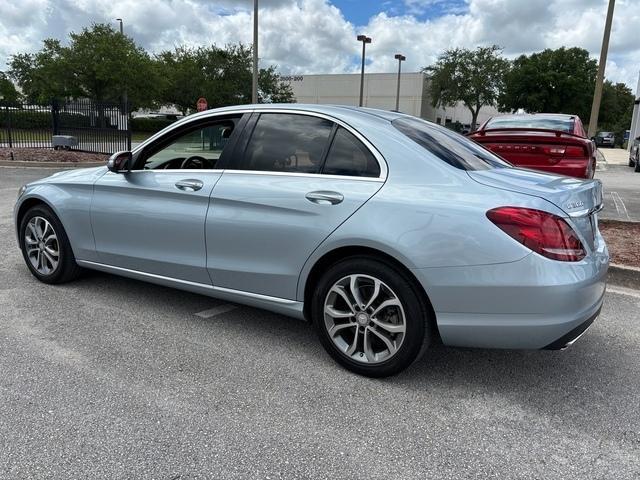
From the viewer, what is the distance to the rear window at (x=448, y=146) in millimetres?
3205

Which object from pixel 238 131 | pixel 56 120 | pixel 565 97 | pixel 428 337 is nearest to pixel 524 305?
pixel 428 337

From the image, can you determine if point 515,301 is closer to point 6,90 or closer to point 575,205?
point 575,205

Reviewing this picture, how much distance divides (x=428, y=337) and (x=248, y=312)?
175 centimetres

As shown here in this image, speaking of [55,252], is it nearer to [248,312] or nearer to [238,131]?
[248,312]

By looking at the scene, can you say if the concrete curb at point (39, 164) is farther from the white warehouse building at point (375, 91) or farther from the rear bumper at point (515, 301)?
the white warehouse building at point (375, 91)

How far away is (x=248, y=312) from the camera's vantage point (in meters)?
4.29

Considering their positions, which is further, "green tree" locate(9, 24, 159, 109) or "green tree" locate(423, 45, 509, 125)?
"green tree" locate(423, 45, 509, 125)

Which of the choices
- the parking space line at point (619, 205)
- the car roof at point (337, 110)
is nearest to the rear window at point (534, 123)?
the parking space line at point (619, 205)

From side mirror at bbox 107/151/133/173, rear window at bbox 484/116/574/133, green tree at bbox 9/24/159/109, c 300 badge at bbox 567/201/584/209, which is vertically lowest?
c 300 badge at bbox 567/201/584/209

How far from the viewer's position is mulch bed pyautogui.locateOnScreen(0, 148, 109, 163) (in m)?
15.7

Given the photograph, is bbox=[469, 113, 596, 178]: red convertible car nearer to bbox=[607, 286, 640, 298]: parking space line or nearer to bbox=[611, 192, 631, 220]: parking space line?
bbox=[607, 286, 640, 298]: parking space line

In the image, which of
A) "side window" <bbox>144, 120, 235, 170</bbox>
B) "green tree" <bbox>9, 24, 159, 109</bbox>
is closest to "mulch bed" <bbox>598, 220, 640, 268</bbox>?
"side window" <bbox>144, 120, 235, 170</bbox>

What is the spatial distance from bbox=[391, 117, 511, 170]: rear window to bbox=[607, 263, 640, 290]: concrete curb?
7.17 feet

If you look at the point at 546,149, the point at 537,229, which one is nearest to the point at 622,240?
the point at 546,149
